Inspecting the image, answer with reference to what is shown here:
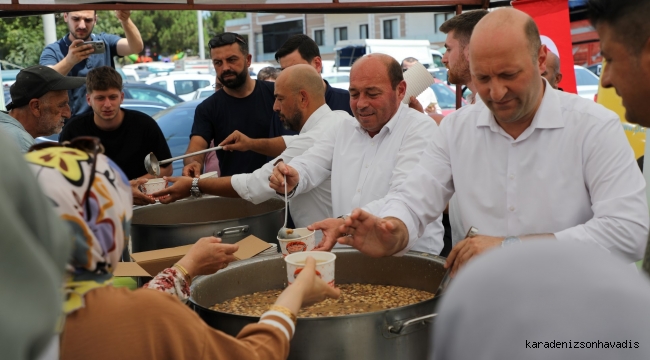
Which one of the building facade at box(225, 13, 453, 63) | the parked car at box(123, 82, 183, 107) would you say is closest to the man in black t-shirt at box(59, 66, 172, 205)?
the parked car at box(123, 82, 183, 107)

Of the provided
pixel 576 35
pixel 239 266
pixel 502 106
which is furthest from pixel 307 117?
pixel 576 35

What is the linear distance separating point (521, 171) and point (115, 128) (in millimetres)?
3142

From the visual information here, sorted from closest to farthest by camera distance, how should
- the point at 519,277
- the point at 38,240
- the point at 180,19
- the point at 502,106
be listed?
the point at 519,277, the point at 38,240, the point at 502,106, the point at 180,19

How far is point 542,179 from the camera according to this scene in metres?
2.39

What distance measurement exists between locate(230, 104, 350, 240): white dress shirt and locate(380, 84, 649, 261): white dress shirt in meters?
1.09

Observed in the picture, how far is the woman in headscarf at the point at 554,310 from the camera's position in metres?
0.70

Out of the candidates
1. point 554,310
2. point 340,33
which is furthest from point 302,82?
point 340,33

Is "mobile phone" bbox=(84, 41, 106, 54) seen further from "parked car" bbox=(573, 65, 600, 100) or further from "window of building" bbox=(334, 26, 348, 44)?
"window of building" bbox=(334, 26, 348, 44)

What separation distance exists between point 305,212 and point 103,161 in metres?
2.48

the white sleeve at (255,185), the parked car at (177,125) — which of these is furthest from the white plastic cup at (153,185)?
the parked car at (177,125)

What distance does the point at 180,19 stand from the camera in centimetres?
3978

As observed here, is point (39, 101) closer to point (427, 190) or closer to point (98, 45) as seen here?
point (98, 45)

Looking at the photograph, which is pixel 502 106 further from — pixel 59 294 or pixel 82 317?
pixel 59 294

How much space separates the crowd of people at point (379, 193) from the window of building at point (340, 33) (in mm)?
33805
